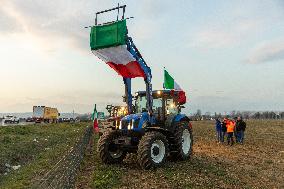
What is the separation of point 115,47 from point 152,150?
3.99 metres

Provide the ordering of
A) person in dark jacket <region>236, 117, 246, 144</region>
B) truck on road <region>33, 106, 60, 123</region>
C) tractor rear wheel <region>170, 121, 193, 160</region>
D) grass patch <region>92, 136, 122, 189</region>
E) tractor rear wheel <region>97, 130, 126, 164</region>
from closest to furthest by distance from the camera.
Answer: grass patch <region>92, 136, 122, 189</region>, tractor rear wheel <region>97, 130, 126, 164</region>, tractor rear wheel <region>170, 121, 193, 160</region>, person in dark jacket <region>236, 117, 246, 144</region>, truck on road <region>33, 106, 60, 123</region>

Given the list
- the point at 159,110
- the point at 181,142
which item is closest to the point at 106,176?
the point at 159,110

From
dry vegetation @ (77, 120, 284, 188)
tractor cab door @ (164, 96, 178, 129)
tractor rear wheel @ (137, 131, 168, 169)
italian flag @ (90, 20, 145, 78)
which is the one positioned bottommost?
dry vegetation @ (77, 120, 284, 188)

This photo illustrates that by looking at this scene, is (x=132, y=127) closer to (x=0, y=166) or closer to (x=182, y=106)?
(x=182, y=106)

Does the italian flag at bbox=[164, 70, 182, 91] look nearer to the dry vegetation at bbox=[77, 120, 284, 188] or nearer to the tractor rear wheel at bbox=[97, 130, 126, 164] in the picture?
the dry vegetation at bbox=[77, 120, 284, 188]

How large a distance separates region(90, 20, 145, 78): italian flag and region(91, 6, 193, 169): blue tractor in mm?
52

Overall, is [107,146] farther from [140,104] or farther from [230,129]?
[230,129]

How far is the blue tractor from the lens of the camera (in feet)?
47.0

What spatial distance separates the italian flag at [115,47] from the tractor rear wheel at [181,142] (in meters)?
2.72

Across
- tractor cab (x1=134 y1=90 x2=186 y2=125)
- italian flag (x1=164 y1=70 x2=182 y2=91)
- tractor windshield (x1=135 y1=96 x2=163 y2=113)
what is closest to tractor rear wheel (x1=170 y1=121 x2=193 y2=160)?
tractor cab (x1=134 y1=90 x2=186 y2=125)

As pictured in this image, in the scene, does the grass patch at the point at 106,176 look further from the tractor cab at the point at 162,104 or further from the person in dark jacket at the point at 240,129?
the person in dark jacket at the point at 240,129

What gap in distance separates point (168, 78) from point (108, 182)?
31.5 feet

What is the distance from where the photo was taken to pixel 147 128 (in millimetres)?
14812

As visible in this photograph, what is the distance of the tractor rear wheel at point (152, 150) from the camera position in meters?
13.7
